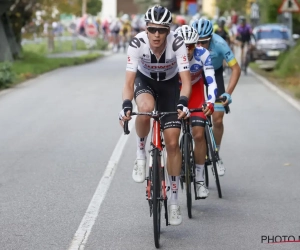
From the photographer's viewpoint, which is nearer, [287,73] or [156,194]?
[156,194]

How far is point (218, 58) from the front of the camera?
10102 mm

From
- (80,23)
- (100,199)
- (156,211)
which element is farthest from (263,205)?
(80,23)

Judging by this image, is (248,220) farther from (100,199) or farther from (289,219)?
(100,199)

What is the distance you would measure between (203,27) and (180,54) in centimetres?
184

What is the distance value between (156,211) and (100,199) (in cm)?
229

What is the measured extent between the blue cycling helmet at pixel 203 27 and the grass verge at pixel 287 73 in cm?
1438

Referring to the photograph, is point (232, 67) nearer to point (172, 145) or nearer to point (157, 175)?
point (172, 145)

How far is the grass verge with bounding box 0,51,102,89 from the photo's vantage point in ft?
80.6

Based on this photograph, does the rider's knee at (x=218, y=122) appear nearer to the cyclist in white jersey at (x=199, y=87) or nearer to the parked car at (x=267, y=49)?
the cyclist in white jersey at (x=199, y=87)

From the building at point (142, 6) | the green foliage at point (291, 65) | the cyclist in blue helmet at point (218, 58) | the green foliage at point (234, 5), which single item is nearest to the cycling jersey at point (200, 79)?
the cyclist in blue helmet at point (218, 58)

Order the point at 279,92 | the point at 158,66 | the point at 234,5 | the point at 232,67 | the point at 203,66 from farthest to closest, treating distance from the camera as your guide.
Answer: the point at 234,5 → the point at 279,92 → the point at 232,67 → the point at 203,66 → the point at 158,66

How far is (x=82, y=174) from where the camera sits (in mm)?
11133

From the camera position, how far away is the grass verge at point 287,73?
25.5 metres

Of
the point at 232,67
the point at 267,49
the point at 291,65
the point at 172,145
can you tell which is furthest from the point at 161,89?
the point at 267,49
